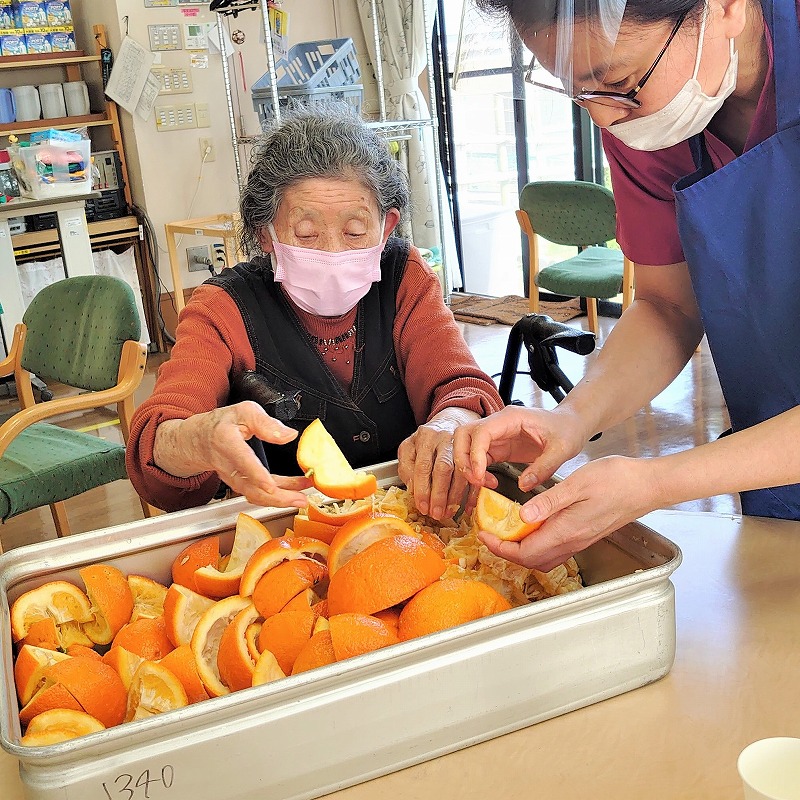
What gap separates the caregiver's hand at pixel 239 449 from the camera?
1183 millimetres

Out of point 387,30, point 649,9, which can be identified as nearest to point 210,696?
point 649,9

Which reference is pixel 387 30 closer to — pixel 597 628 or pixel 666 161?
pixel 666 161

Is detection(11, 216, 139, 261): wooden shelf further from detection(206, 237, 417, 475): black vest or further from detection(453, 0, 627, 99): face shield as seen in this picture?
detection(453, 0, 627, 99): face shield

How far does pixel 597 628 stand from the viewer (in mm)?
914

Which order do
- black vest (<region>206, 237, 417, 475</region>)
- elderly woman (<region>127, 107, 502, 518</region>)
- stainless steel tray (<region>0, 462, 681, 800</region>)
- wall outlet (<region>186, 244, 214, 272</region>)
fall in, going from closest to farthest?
stainless steel tray (<region>0, 462, 681, 800</region>)
elderly woman (<region>127, 107, 502, 518</region>)
black vest (<region>206, 237, 417, 475</region>)
wall outlet (<region>186, 244, 214, 272</region>)

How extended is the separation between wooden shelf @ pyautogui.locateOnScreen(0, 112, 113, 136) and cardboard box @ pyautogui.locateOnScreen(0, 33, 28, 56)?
397mm

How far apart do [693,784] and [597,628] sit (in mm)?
163

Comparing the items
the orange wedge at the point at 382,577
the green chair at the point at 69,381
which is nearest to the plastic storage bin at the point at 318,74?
the green chair at the point at 69,381

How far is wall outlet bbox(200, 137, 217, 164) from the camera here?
19.6ft

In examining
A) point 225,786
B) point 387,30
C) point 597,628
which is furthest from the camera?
point 387,30

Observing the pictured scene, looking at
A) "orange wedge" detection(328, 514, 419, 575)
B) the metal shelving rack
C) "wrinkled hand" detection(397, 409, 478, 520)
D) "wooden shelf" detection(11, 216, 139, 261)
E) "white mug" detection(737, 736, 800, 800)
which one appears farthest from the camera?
"wooden shelf" detection(11, 216, 139, 261)

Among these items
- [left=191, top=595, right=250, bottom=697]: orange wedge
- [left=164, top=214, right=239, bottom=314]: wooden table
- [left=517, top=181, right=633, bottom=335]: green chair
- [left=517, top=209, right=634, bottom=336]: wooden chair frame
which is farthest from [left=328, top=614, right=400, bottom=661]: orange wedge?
[left=164, top=214, right=239, bottom=314]: wooden table

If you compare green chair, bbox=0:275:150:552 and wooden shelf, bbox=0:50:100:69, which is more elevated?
wooden shelf, bbox=0:50:100:69

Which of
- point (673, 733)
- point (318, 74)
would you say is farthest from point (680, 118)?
point (318, 74)
